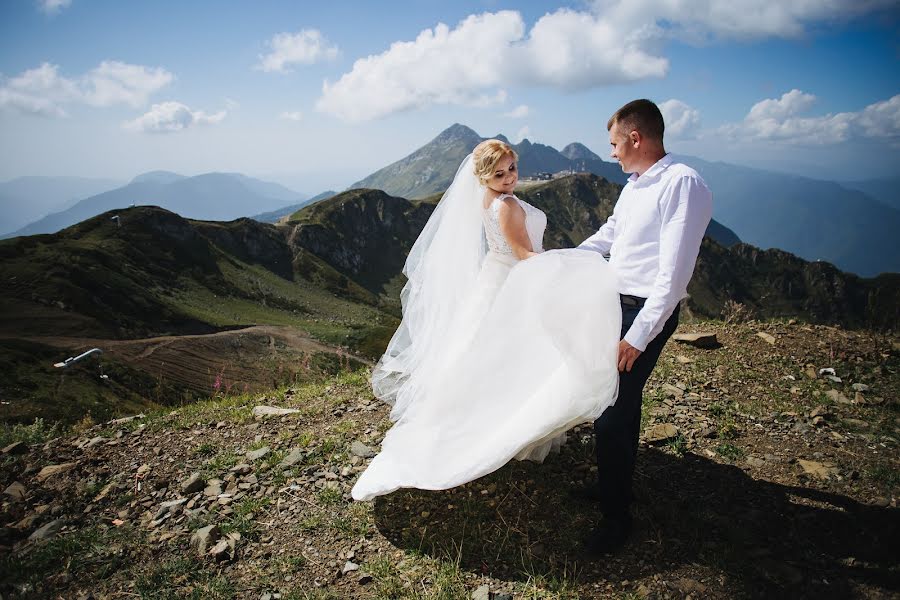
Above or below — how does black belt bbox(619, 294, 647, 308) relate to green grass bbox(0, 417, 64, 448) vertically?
above

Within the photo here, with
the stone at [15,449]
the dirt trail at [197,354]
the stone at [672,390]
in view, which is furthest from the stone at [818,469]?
the dirt trail at [197,354]

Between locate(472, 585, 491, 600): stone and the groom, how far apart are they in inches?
38.8

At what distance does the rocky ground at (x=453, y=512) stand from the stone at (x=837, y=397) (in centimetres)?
3

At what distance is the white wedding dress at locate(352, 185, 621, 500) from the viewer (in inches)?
161

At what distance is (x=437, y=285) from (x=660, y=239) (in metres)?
3.02

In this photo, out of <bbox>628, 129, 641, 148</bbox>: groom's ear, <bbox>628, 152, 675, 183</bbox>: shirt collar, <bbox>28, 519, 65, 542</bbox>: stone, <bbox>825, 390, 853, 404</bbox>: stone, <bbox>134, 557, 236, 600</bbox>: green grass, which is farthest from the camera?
<bbox>825, 390, 853, 404</bbox>: stone

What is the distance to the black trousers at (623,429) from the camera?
160 inches

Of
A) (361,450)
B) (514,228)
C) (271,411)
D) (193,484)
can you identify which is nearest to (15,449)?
(193,484)

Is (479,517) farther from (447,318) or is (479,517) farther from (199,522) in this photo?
(199,522)

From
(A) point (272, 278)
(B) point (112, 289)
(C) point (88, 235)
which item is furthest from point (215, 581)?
(A) point (272, 278)

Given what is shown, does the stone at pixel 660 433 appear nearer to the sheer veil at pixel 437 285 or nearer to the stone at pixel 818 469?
the stone at pixel 818 469

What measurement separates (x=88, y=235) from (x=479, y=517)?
5213 inches

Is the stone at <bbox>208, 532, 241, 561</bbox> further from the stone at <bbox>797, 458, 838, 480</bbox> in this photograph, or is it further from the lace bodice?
the stone at <bbox>797, 458, 838, 480</bbox>

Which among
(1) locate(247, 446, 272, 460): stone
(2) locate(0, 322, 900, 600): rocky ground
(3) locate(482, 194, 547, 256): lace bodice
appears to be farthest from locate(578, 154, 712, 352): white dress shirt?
(1) locate(247, 446, 272, 460): stone
